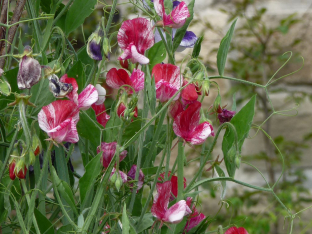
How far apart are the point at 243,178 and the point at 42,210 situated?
1.33m

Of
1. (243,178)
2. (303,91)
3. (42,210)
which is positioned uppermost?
(42,210)

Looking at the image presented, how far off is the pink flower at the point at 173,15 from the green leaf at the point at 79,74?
0.28 feet

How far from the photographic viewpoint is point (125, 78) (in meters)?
0.47

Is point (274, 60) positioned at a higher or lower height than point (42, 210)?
lower

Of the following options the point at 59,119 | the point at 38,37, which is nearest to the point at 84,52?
the point at 38,37

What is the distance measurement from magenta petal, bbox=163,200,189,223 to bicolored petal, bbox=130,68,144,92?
0.12m

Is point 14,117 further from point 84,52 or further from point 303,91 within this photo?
point 303,91

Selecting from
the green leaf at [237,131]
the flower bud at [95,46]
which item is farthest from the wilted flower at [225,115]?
the flower bud at [95,46]

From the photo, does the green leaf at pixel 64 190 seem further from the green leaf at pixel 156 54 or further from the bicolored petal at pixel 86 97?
the green leaf at pixel 156 54

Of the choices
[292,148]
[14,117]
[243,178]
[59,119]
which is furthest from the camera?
[243,178]

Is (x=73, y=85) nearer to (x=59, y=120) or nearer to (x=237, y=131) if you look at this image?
(x=59, y=120)

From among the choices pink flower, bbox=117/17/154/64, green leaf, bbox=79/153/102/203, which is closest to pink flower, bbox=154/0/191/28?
pink flower, bbox=117/17/154/64

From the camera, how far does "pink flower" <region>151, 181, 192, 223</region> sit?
0.43 metres

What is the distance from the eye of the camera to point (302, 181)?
5.31 feet
